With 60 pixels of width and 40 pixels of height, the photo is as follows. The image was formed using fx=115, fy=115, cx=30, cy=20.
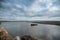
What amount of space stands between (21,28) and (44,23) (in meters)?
0.31

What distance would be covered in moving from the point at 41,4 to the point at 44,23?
0.84 ft

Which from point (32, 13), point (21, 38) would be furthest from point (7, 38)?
point (32, 13)

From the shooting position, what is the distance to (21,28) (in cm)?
155

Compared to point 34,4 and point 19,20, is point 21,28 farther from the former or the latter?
point 34,4

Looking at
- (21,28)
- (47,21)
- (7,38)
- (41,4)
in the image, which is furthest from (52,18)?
(7,38)

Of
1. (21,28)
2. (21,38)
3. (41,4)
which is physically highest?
(41,4)

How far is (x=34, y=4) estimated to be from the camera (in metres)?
1.55

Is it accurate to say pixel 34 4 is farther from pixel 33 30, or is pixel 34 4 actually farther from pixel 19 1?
pixel 33 30

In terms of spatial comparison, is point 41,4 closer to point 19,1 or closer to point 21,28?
point 19,1

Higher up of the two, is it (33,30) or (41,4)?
(41,4)

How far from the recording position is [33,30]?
152 cm

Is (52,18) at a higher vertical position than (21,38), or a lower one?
higher

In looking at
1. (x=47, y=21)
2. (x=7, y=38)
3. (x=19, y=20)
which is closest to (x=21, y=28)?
(x=19, y=20)

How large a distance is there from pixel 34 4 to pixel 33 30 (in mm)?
348
